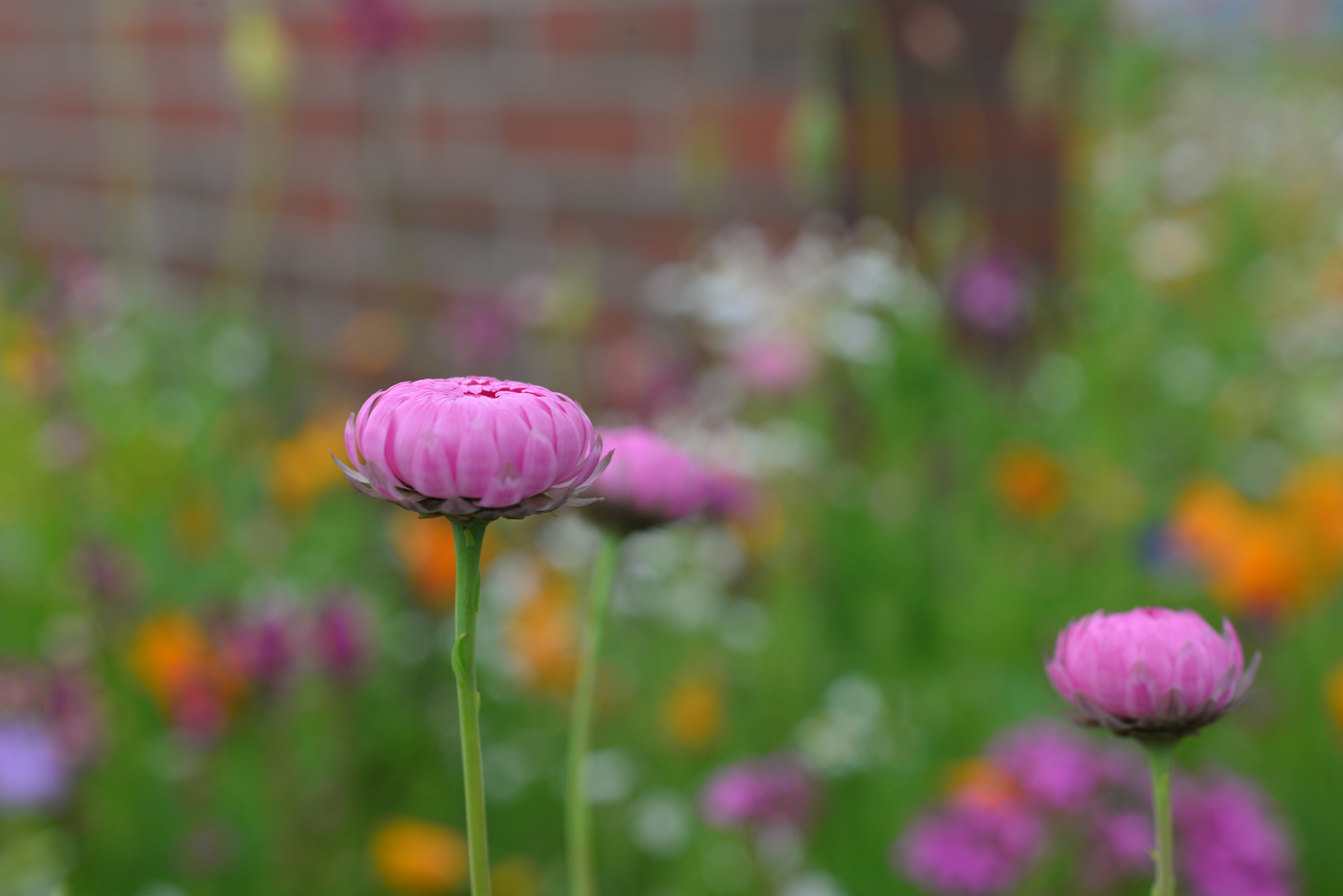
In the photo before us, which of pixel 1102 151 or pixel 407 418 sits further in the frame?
pixel 1102 151

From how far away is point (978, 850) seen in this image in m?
0.73

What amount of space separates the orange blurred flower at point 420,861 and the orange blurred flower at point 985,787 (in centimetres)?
38

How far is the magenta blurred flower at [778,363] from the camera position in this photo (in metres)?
1.37

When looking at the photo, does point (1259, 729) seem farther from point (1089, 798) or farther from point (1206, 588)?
point (1089, 798)

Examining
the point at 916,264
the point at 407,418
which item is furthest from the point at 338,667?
the point at 916,264

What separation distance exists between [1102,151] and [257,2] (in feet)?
7.17

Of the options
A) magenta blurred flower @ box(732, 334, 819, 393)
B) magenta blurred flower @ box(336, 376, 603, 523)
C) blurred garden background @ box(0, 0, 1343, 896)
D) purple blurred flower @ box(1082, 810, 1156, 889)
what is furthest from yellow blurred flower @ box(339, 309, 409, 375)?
magenta blurred flower @ box(336, 376, 603, 523)

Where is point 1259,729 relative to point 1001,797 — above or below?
below

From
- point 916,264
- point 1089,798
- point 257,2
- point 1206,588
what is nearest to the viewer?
point 1089,798

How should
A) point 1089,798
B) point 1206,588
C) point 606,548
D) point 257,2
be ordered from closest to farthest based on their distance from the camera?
point 606,548
point 1089,798
point 1206,588
point 257,2

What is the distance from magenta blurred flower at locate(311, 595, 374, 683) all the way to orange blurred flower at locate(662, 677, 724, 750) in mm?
289

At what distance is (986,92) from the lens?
6.24ft

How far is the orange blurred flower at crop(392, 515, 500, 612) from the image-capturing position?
3.98ft

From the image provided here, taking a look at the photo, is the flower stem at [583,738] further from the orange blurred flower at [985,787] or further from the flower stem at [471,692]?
the orange blurred flower at [985,787]
